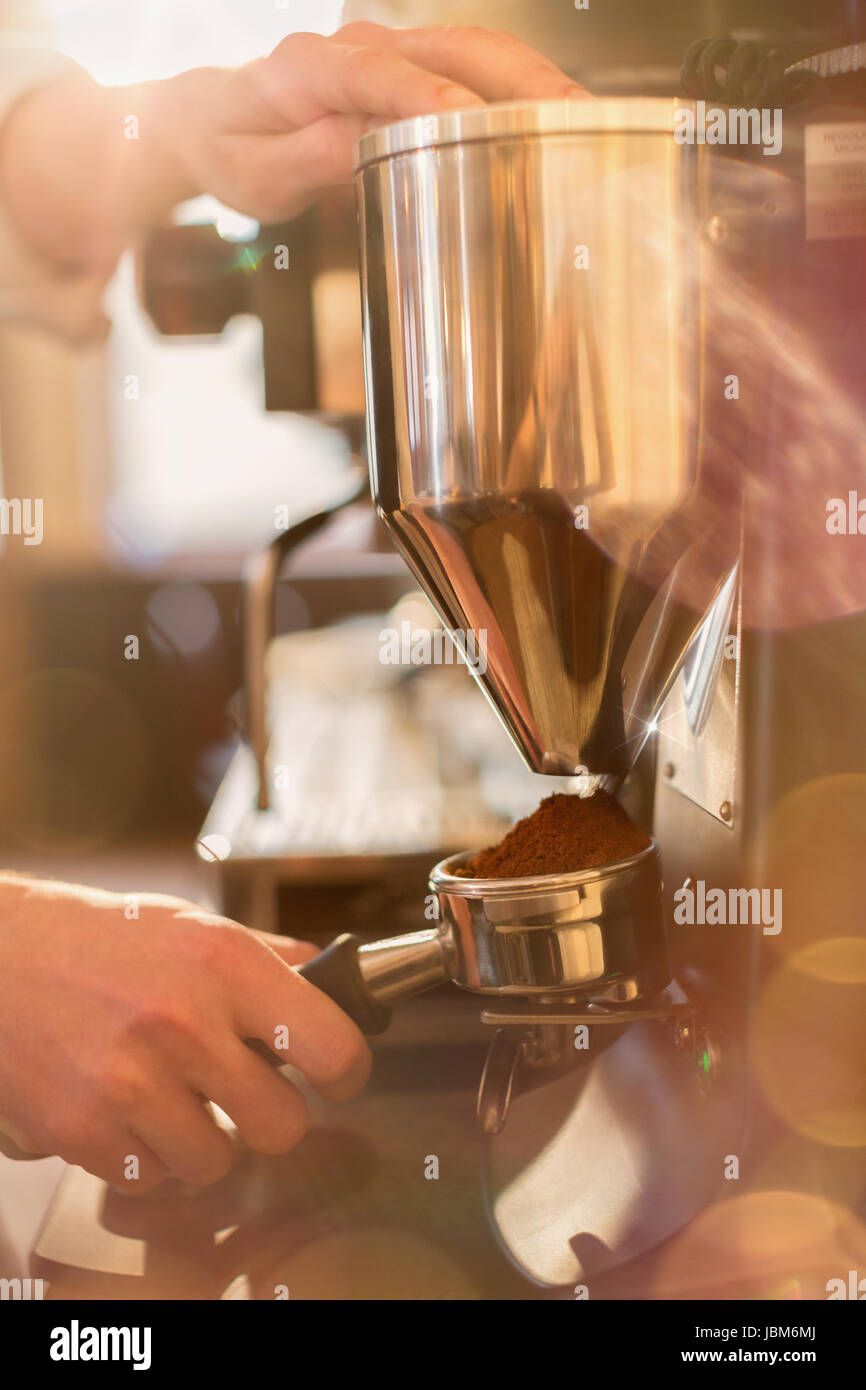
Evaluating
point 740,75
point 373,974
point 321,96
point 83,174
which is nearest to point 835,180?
point 740,75

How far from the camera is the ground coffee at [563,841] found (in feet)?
0.98

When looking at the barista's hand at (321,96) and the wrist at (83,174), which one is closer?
the barista's hand at (321,96)

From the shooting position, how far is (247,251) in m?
0.45

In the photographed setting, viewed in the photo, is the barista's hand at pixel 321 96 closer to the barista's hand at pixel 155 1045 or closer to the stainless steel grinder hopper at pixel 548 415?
the stainless steel grinder hopper at pixel 548 415

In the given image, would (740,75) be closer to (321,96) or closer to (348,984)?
(321,96)

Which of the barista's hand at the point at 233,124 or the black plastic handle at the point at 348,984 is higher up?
the barista's hand at the point at 233,124

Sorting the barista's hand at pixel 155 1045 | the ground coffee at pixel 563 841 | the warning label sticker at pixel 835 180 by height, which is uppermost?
the warning label sticker at pixel 835 180

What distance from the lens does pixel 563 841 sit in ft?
0.98

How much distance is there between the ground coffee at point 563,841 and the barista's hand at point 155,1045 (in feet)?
0.27

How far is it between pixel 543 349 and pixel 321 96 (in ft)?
0.54

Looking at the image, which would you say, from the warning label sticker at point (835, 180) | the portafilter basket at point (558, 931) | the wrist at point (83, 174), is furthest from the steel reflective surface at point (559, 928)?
the wrist at point (83, 174)

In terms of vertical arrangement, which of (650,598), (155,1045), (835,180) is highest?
(835,180)
